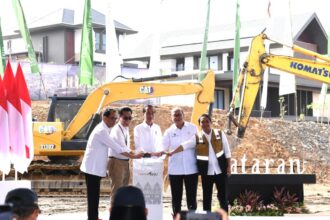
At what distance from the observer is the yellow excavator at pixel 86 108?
16.8 metres

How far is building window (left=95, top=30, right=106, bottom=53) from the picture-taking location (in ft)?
182

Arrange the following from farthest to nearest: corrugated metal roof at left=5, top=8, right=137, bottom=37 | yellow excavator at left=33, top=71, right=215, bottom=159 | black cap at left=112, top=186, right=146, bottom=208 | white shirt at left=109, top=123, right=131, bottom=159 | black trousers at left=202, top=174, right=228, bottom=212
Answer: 1. corrugated metal roof at left=5, top=8, right=137, bottom=37
2. yellow excavator at left=33, top=71, right=215, bottom=159
3. black trousers at left=202, top=174, right=228, bottom=212
4. white shirt at left=109, top=123, right=131, bottom=159
5. black cap at left=112, top=186, right=146, bottom=208

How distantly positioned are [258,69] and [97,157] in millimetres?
7052

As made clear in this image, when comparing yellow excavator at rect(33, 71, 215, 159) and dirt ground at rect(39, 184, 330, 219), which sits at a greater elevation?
yellow excavator at rect(33, 71, 215, 159)

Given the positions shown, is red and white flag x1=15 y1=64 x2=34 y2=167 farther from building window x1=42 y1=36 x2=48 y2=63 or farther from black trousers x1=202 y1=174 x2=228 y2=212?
building window x1=42 y1=36 x2=48 y2=63

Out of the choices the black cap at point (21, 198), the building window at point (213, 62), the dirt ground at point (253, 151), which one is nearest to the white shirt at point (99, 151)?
the black cap at point (21, 198)

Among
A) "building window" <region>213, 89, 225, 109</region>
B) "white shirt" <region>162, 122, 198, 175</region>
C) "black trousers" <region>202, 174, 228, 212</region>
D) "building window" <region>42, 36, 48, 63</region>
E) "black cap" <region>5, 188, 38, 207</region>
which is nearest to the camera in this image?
"black cap" <region>5, 188, 38, 207</region>

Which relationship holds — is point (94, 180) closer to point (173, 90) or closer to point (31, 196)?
point (31, 196)

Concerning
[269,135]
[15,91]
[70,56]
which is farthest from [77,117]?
[70,56]

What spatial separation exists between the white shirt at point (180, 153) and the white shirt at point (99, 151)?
853 millimetres

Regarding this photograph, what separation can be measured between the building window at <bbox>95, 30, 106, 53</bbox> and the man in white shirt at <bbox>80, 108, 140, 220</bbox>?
4541 cm

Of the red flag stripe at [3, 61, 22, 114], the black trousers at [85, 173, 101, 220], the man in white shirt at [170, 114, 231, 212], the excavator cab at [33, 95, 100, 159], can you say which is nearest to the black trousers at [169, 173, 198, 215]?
the man in white shirt at [170, 114, 231, 212]

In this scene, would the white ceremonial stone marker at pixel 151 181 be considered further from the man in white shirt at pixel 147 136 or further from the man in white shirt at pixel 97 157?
the man in white shirt at pixel 97 157

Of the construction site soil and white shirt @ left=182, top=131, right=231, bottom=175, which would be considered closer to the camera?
white shirt @ left=182, top=131, right=231, bottom=175
